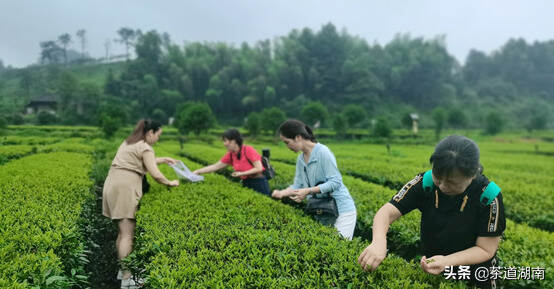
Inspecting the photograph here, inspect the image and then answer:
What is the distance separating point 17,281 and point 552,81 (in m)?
105

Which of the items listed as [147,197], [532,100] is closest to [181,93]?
[147,197]

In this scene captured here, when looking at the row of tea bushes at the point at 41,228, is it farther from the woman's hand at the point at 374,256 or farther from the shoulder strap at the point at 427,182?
the shoulder strap at the point at 427,182

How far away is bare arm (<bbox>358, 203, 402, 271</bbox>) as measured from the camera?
1988mm

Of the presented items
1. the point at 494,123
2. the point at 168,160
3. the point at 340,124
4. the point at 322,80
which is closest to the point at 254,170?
the point at 168,160

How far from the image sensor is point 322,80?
2518 inches

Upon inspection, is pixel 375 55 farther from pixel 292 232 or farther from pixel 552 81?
pixel 292 232

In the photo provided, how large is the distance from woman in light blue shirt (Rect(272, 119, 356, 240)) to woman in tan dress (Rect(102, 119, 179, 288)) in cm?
184

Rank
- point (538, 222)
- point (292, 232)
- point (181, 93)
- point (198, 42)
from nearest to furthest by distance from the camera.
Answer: point (292, 232)
point (538, 222)
point (181, 93)
point (198, 42)

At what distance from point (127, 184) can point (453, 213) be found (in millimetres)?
3587

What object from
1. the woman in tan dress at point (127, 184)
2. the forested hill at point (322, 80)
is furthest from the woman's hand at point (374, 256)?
the forested hill at point (322, 80)

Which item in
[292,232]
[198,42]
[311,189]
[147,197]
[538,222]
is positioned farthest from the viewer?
[198,42]

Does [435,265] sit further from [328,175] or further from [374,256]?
[328,175]

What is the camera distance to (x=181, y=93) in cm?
5800

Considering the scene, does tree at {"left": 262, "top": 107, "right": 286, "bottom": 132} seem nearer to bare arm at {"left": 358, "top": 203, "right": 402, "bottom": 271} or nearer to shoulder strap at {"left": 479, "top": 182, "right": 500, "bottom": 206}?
bare arm at {"left": 358, "top": 203, "right": 402, "bottom": 271}
